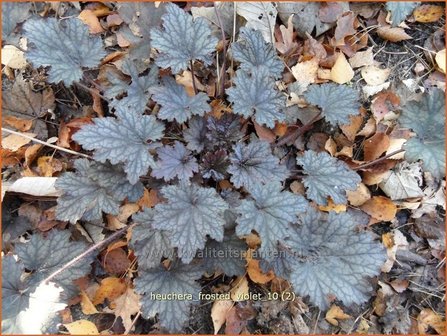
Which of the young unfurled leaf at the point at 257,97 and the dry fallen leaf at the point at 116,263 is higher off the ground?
the young unfurled leaf at the point at 257,97

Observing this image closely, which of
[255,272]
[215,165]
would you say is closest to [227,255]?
[255,272]

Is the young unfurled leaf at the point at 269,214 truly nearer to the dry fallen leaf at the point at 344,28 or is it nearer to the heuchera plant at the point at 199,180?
the heuchera plant at the point at 199,180

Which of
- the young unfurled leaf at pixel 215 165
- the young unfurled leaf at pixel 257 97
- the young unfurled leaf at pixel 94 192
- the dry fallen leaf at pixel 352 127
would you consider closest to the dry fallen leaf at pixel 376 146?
the dry fallen leaf at pixel 352 127

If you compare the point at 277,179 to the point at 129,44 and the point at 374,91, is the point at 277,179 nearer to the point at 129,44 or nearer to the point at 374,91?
the point at 374,91

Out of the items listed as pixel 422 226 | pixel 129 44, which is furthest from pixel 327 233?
pixel 129 44

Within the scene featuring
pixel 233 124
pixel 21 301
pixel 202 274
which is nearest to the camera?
pixel 21 301

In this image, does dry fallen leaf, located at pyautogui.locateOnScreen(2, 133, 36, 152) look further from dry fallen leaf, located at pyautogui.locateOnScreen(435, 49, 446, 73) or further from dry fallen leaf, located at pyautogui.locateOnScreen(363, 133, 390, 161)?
dry fallen leaf, located at pyautogui.locateOnScreen(435, 49, 446, 73)
